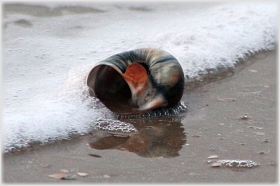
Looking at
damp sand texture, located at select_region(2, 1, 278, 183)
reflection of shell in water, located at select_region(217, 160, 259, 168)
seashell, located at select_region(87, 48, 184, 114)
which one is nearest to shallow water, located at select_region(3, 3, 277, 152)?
damp sand texture, located at select_region(2, 1, 278, 183)

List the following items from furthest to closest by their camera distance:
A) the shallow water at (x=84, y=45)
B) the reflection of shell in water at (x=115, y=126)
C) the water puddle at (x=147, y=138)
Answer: the shallow water at (x=84, y=45), the reflection of shell in water at (x=115, y=126), the water puddle at (x=147, y=138)

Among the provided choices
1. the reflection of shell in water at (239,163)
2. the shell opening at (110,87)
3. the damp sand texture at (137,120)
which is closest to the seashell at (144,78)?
the shell opening at (110,87)

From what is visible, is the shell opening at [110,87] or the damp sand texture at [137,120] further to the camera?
the shell opening at [110,87]

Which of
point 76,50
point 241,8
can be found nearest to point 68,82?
point 76,50

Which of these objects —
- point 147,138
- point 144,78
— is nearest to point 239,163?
point 147,138

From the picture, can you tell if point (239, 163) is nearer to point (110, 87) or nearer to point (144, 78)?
point (144, 78)

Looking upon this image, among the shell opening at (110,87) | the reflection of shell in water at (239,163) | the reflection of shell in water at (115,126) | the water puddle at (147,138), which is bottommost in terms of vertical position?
the reflection of shell in water at (239,163)

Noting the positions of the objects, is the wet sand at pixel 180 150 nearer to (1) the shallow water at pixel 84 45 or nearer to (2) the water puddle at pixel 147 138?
(2) the water puddle at pixel 147 138
